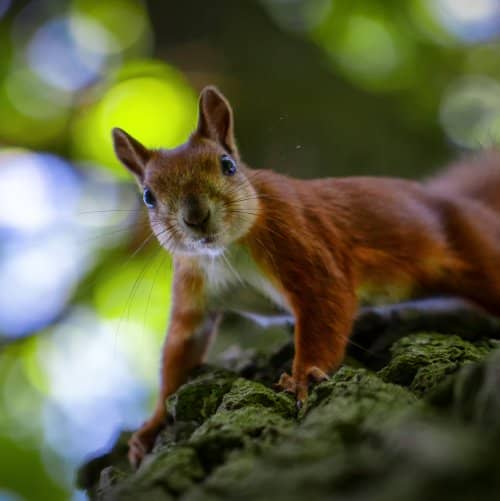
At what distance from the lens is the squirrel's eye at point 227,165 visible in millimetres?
1963

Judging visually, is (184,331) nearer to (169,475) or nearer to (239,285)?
(239,285)

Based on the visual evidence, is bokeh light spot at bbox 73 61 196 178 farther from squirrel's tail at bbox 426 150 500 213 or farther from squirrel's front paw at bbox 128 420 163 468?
squirrel's front paw at bbox 128 420 163 468

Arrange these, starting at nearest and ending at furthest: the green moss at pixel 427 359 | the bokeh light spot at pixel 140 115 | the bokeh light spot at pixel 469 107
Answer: the green moss at pixel 427 359 → the bokeh light spot at pixel 140 115 → the bokeh light spot at pixel 469 107

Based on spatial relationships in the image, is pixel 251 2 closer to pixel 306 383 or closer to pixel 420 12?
pixel 420 12

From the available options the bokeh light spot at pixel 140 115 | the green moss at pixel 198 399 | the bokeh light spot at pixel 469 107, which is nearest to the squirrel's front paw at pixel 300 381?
the green moss at pixel 198 399

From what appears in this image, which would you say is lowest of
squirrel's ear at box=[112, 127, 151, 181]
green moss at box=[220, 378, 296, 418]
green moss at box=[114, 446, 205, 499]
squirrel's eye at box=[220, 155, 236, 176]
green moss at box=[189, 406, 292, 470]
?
green moss at box=[220, 378, 296, 418]

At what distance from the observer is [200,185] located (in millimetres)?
1861

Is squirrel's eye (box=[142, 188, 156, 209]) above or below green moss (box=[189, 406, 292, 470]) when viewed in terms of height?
above

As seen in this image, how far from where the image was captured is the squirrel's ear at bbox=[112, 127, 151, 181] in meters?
1.95

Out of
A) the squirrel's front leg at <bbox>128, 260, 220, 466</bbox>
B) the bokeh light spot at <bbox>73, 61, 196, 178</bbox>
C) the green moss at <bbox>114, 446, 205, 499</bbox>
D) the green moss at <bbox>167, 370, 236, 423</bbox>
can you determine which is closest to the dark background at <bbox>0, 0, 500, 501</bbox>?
the bokeh light spot at <bbox>73, 61, 196, 178</bbox>

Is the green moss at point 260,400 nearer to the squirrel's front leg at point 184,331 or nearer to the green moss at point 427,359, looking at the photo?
the green moss at point 427,359

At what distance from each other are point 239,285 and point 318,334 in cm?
38

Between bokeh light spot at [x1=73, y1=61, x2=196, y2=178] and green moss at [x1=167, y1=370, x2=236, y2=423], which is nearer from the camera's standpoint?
green moss at [x1=167, y1=370, x2=236, y2=423]

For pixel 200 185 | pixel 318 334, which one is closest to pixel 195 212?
pixel 200 185
